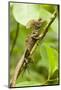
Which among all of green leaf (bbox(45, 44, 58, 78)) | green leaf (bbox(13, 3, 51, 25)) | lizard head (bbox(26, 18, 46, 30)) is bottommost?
green leaf (bbox(45, 44, 58, 78))

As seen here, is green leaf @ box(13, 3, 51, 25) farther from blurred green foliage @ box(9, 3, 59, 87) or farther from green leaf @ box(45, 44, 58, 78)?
green leaf @ box(45, 44, 58, 78)

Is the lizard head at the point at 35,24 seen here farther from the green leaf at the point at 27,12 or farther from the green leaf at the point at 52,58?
the green leaf at the point at 52,58

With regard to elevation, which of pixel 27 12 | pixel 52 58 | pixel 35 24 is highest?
pixel 27 12

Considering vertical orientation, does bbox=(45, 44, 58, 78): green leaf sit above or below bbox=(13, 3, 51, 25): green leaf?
below

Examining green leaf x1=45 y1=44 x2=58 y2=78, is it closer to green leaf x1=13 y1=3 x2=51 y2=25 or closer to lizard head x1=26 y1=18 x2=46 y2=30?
lizard head x1=26 y1=18 x2=46 y2=30

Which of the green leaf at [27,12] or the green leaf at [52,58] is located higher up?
the green leaf at [27,12]

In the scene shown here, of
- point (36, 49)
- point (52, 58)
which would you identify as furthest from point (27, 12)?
point (52, 58)

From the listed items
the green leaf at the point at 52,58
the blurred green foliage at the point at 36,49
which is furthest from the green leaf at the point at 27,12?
the green leaf at the point at 52,58

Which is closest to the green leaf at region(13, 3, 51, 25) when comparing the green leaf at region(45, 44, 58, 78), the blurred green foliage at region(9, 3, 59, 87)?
the blurred green foliage at region(9, 3, 59, 87)

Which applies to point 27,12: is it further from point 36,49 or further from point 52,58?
point 52,58

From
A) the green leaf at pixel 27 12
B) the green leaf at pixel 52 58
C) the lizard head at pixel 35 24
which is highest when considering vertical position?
the green leaf at pixel 27 12
